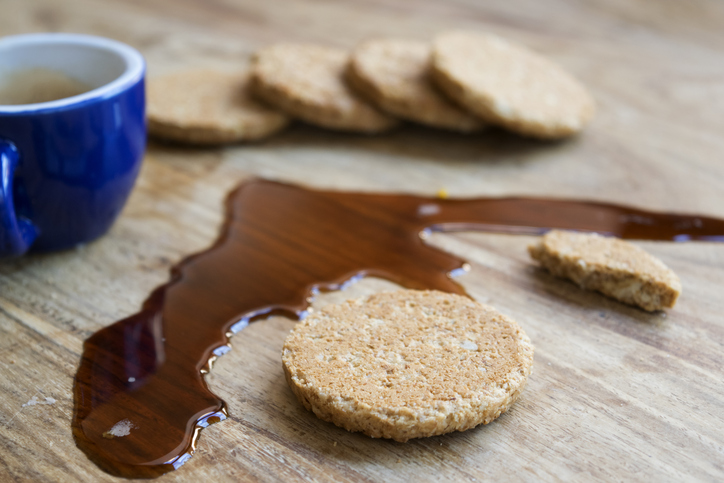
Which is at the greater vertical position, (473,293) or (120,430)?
(473,293)

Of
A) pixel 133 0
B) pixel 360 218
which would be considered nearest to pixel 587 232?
pixel 360 218

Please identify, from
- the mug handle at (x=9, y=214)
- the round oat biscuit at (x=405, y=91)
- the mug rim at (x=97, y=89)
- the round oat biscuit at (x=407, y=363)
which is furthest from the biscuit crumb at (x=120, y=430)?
the round oat biscuit at (x=405, y=91)

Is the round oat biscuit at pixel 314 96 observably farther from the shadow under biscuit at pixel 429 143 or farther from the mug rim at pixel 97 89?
the mug rim at pixel 97 89

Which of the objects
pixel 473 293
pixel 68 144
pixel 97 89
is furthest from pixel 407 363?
pixel 97 89

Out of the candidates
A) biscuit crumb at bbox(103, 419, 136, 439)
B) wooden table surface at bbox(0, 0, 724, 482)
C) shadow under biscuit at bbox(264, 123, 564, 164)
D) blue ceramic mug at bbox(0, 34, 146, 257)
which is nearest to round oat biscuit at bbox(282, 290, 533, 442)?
wooden table surface at bbox(0, 0, 724, 482)

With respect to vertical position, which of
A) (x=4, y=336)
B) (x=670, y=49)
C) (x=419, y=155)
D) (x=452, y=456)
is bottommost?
(x=4, y=336)

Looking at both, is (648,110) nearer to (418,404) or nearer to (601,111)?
(601,111)

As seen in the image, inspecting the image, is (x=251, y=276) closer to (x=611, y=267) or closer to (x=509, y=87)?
(x=611, y=267)
